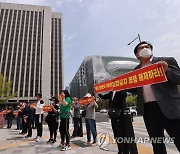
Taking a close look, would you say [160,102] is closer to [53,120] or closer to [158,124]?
[158,124]

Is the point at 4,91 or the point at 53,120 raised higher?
the point at 4,91

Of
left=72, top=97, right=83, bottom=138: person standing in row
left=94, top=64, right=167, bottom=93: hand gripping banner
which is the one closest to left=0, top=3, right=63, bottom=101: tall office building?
left=72, top=97, right=83, bottom=138: person standing in row

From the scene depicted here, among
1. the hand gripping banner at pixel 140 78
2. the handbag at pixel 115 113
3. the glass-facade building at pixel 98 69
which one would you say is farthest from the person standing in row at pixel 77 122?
the glass-facade building at pixel 98 69

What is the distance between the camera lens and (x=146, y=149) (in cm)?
530

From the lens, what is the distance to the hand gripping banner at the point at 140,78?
237cm

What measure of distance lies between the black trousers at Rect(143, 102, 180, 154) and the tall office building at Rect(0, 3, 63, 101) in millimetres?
78244

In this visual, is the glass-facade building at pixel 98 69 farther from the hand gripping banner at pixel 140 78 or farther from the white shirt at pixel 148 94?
the white shirt at pixel 148 94

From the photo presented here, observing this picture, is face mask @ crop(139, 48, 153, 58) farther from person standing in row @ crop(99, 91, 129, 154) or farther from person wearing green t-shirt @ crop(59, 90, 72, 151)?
person wearing green t-shirt @ crop(59, 90, 72, 151)

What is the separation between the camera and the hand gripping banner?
7.78ft

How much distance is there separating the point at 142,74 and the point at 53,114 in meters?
5.09

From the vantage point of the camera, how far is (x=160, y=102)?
90.3 inches

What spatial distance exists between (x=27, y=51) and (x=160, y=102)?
83.8m

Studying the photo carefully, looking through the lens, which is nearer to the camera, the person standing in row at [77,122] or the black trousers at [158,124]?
the black trousers at [158,124]

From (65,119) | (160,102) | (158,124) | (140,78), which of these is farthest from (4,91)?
(160,102)
